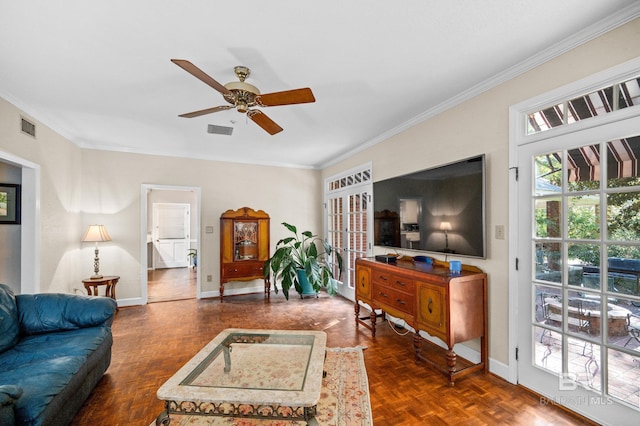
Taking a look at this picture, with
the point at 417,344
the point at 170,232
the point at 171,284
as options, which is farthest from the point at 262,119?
the point at 170,232

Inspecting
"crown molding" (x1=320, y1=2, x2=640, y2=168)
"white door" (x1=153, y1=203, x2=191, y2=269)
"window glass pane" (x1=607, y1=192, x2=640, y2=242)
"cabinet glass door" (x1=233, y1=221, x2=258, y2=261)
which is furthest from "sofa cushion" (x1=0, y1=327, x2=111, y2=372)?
"white door" (x1=153, y1=203, x2=191, y2=269)

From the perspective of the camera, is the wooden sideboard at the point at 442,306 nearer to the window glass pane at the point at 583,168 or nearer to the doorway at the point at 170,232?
the window glass pane at the point at 583,168

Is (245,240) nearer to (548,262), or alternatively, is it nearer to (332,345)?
(332,345)

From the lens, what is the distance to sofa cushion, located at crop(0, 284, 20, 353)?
2.04 metres

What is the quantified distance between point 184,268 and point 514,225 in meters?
8.34

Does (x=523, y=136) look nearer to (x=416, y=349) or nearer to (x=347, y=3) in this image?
(x=347, y=3)

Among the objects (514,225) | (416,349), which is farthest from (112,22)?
(416,349)

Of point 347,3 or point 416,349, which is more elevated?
point 347,3

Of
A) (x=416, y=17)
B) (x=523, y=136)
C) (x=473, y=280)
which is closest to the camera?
(x=416, y=17)

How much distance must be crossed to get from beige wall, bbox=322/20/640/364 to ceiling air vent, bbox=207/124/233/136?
2394mm

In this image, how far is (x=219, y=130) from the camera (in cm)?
380

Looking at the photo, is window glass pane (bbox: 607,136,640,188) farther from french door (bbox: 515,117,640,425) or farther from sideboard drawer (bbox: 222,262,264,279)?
sideboard drawer (bbox: 222,262,264,279)

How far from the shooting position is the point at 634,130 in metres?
1.69

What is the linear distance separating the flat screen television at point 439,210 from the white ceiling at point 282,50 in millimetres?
749
